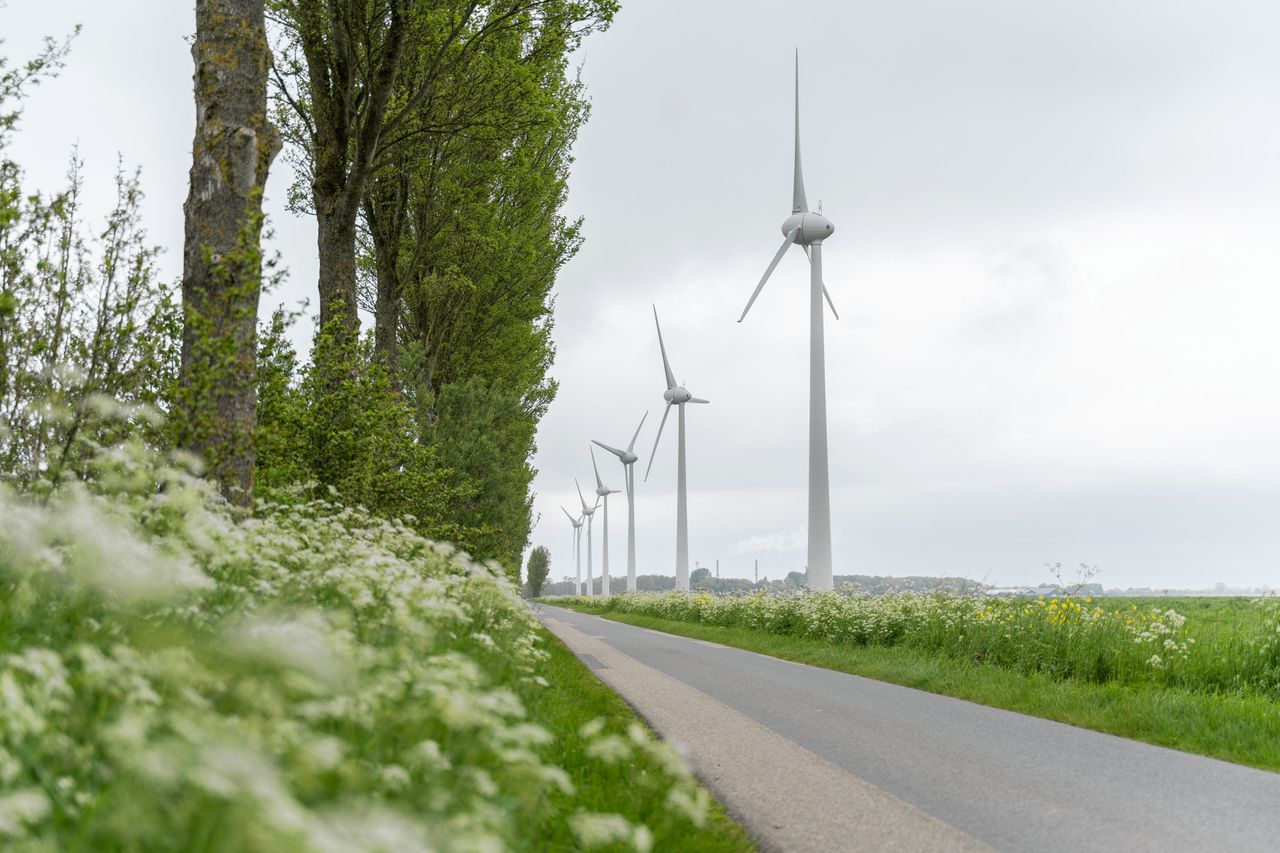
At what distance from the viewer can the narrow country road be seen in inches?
203

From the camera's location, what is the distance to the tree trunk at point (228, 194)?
793 cm

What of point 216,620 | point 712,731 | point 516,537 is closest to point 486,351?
point 516,537

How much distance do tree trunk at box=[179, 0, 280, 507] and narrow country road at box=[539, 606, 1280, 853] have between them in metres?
4.48

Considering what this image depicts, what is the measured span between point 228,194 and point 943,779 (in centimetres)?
772

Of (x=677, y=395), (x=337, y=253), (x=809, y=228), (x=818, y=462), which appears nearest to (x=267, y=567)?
(x=337, y=253)

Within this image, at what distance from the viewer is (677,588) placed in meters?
38.7

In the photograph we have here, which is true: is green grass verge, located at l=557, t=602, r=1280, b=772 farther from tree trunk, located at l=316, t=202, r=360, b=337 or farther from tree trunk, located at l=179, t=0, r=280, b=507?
tree trunk, located at l=316, t=202, r=360, b=337

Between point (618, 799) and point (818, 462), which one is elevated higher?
point (818, 462)

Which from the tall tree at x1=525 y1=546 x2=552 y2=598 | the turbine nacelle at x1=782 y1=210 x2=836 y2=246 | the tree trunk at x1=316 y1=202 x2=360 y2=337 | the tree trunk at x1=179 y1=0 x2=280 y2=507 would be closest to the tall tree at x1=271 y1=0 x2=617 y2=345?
the tree trunk at x1=316 y1=202 x2=360 y2=337

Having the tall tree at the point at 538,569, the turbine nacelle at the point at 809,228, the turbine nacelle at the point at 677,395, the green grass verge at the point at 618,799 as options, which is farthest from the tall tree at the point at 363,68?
the tall tree at the point at 538,569

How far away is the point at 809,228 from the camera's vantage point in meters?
27.8

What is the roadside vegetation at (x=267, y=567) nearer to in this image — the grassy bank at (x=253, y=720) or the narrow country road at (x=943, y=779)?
the grassy bank at (x=253, y=720)

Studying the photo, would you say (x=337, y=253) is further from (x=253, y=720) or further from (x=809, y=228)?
(x=809, y=228)

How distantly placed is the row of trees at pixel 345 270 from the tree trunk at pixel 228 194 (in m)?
0.02
